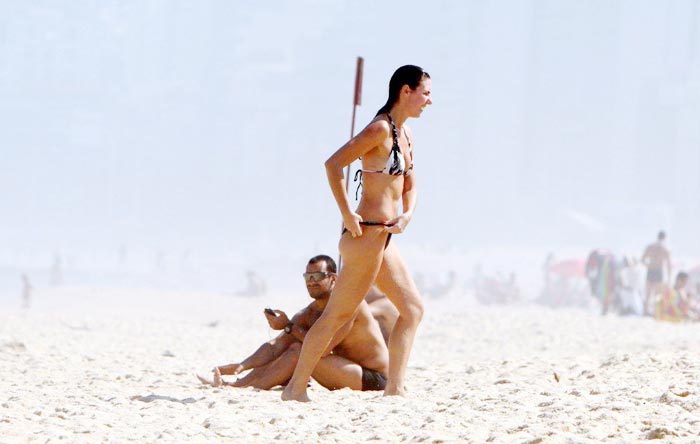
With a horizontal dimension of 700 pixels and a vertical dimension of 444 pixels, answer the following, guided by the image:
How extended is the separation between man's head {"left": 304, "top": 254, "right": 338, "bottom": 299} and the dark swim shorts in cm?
53

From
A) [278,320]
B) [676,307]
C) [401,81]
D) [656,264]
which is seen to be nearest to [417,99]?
[401,81]

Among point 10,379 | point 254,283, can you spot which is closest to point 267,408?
point 10,379

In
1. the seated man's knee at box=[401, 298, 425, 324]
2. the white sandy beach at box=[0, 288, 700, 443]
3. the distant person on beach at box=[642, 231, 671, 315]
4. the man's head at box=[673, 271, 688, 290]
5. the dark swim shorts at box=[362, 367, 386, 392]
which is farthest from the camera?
the distant person on beach at box=[642, 231, 671, 315]

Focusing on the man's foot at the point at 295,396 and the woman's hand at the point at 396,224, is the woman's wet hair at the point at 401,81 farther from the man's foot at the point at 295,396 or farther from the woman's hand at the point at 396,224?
the man's foot at the point at 295,396

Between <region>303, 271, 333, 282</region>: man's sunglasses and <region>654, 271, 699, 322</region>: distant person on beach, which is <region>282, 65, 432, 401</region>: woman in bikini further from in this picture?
<region>654, 271, 699, 322</region>: distant person on beach

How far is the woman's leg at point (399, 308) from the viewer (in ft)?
18.3

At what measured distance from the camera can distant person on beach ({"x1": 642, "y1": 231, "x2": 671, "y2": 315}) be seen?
62.3 feet

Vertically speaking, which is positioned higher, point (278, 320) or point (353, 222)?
point (353, 222)

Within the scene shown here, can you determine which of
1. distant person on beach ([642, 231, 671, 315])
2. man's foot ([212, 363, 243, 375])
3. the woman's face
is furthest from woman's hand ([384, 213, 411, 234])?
distant person on beach ([642, 231, 671, 315])

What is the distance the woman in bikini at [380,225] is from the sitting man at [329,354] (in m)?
0.43

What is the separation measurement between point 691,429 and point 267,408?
76.5 inches

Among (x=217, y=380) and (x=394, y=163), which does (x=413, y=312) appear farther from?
(x=217, y=380)

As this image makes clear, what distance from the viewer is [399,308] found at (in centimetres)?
565

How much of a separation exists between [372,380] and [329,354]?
285 mm
